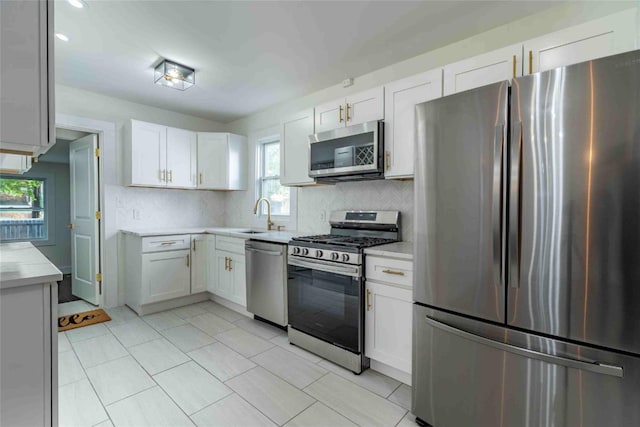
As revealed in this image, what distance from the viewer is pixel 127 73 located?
2.95 m

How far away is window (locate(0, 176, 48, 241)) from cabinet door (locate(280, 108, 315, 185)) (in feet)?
17.9

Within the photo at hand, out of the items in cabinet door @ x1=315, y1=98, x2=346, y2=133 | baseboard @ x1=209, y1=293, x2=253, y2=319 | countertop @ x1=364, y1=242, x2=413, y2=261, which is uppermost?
cabinet door @ x1=315, y1=98, x2=346, y2=133

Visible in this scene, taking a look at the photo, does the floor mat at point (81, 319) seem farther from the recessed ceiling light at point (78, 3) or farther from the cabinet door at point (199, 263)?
the recessed ceiling light at point (78, 3)

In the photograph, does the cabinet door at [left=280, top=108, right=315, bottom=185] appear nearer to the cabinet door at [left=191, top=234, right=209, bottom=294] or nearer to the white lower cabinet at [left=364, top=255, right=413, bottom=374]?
the white lower cabinet at [left=364, top=255, right=413, bottom=374]

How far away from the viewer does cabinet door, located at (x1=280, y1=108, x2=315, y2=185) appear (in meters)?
3.02

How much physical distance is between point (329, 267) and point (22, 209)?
255 inches

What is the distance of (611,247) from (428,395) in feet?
3.78

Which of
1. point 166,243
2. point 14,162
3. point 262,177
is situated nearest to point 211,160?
point 262,177

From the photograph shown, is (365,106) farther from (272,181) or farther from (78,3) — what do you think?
(78,3)

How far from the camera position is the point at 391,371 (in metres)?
2.17

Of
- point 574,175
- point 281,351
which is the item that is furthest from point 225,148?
point 574,175

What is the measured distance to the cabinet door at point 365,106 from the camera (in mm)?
2441

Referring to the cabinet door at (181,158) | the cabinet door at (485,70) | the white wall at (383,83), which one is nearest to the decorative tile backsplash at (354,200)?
the white wall at (383,83)

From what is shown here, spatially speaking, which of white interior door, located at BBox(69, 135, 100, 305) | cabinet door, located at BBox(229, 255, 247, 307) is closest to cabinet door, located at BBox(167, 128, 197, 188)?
white interior door, located at BBox(69, 135, 100, 305)
